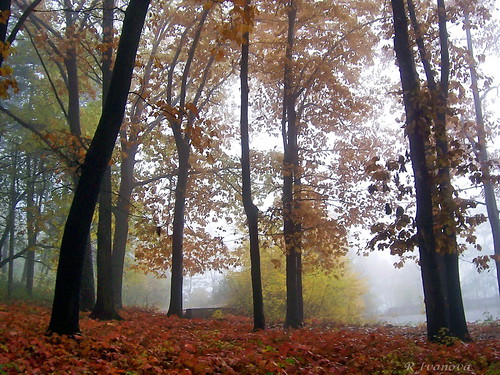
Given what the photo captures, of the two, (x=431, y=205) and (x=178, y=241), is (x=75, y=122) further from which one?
(x=431, y=205)

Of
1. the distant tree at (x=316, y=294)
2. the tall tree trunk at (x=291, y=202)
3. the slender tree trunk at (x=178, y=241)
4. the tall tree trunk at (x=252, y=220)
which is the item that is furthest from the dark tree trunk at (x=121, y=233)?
the tall tree trunk at (x=252, y=220)

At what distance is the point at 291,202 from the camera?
13414 millimetres

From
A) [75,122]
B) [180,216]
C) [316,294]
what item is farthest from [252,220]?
[316,294]

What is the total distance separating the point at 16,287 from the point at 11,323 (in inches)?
784

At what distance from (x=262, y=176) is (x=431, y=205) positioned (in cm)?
1009

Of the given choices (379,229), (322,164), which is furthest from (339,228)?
(379,229)

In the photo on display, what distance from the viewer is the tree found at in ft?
27.6

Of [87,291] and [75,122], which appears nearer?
[87,291]

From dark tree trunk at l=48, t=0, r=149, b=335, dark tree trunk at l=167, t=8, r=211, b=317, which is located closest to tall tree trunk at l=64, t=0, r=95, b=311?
dark tree trunk at l=167, t=8, r=211, b=317

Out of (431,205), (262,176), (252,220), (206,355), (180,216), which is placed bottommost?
(206,355)

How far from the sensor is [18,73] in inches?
971

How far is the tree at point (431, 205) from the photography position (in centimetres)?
841

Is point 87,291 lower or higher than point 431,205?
lower

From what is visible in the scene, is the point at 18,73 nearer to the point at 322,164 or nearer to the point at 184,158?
the point at 184,158
